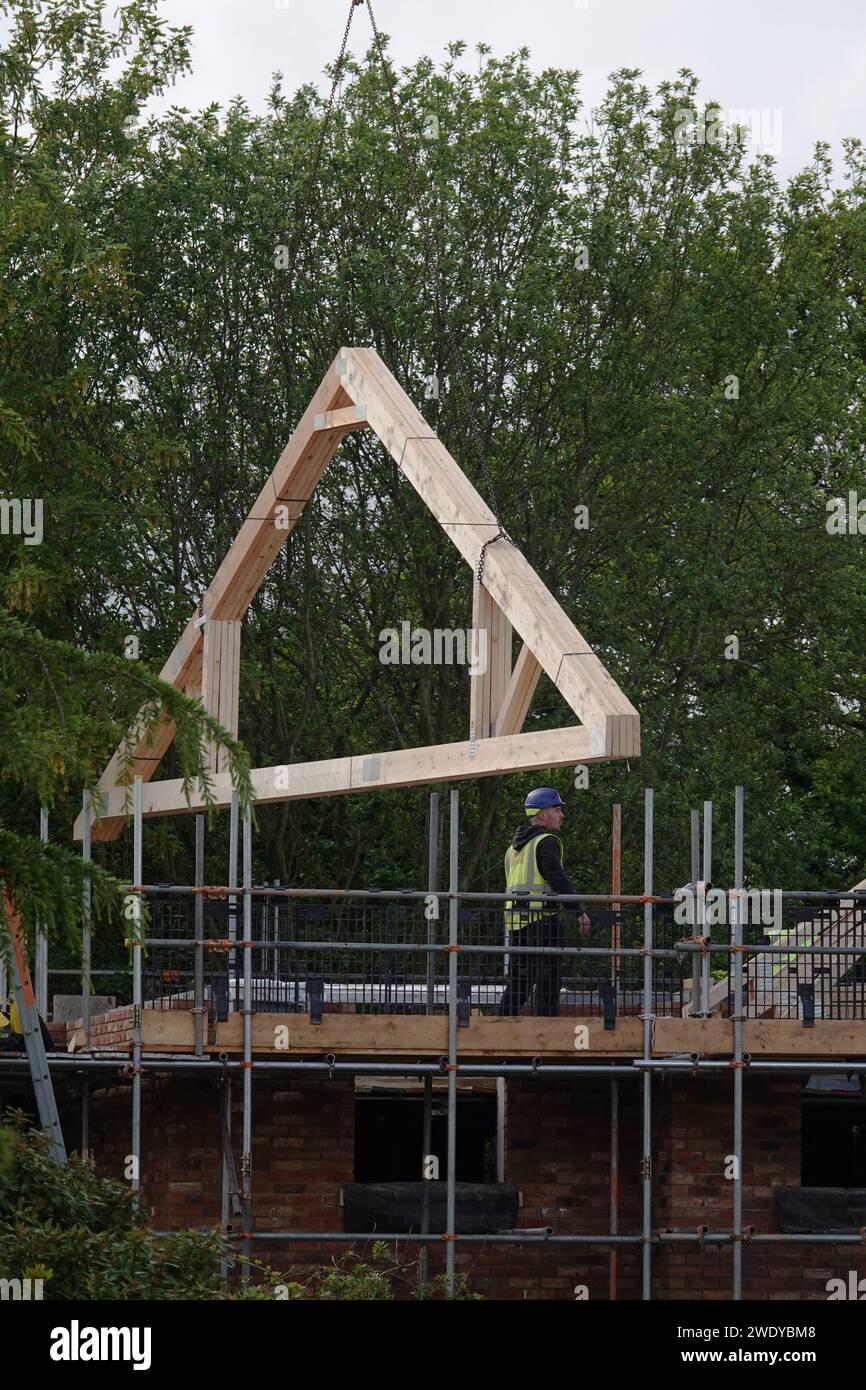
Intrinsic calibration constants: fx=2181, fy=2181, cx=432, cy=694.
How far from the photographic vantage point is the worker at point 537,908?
15859 mm

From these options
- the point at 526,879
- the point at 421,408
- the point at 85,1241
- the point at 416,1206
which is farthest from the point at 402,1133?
the point at 85,1241

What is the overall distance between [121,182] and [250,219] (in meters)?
1.53

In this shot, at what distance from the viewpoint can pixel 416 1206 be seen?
16.2 meters

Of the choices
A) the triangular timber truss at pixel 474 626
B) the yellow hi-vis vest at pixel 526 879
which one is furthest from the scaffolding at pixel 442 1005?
the triangular timber truss at pixel 474 626

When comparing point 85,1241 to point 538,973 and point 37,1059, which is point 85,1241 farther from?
point 538,973

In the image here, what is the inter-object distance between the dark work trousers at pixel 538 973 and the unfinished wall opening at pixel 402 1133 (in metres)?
4.38

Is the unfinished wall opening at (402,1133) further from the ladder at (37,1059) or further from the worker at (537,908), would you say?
the ladder at (37,1059)

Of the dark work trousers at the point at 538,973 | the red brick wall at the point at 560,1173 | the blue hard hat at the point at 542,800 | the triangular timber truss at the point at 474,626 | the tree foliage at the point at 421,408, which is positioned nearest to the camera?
the triangular timber truss at the point at 474,626

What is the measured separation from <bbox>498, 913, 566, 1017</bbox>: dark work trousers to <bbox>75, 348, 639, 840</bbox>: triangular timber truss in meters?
1.65

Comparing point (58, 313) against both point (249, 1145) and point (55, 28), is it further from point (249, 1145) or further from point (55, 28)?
point (249, 1145)

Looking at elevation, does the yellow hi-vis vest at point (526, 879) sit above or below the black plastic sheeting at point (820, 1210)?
above

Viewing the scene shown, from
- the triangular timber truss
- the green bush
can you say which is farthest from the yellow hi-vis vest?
the green bush

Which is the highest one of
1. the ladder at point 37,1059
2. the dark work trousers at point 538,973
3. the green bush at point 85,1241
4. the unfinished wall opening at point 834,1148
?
the dark work trousers at point 538,973

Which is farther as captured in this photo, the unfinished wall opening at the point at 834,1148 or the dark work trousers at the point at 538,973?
→ the unfinished wall opening at the point at 834,1148
